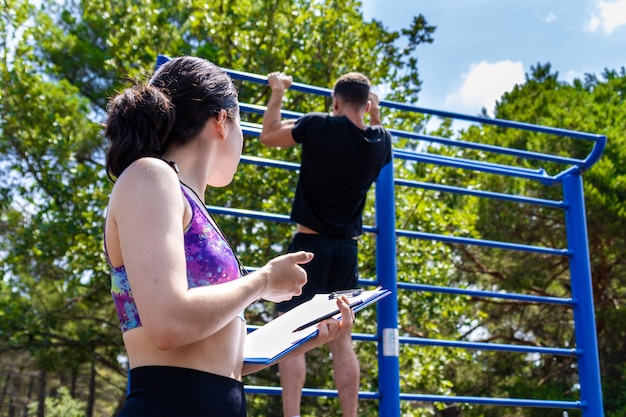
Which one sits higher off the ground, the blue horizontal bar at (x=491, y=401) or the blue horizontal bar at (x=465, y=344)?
the blue horizontal bar at (x=465, y=344)

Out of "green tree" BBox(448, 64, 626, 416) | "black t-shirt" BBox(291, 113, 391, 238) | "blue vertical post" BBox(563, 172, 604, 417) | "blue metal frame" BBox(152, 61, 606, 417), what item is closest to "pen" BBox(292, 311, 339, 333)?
"blue metal frame" BBox(152, 61, 606, 417)

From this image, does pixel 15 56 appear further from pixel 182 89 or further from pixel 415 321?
pixel 182 89

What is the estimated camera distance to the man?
3.13 meters

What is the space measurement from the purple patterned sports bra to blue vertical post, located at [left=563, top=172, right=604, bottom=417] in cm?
296

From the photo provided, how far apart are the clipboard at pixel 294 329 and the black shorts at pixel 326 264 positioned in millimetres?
1501

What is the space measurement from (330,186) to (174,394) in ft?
6.83

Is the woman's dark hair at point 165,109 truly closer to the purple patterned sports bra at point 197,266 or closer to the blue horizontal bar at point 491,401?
the purple patterned sports bra at point 197,266

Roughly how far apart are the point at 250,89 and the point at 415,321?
3822mm

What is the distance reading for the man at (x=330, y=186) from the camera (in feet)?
10.3

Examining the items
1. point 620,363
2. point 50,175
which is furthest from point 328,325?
point 620,363

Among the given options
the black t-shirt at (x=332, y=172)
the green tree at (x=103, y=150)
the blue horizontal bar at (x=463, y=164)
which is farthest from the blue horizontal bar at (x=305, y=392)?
the green tree at (x=103, y=150)

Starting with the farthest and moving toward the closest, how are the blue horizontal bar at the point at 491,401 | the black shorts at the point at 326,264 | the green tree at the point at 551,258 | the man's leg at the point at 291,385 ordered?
the green tree at the point at 551,258 < the blue horizontal bar at the point at 491,401 < the black shorts at the point at 326,264 < the man's leg at the point at 291,385

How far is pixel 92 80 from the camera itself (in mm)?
14508

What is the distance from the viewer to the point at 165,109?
51.3 inches
